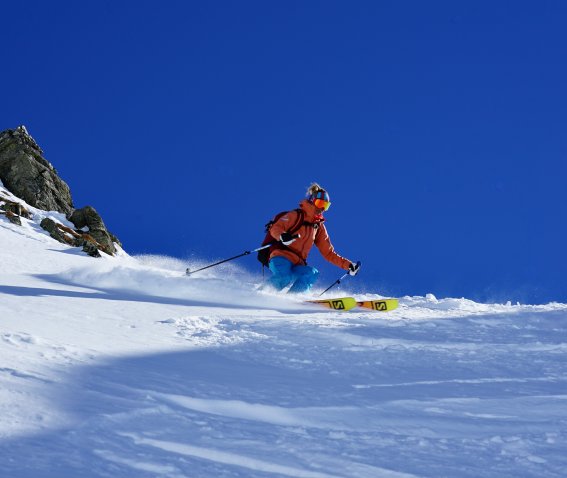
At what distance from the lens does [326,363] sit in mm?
5652

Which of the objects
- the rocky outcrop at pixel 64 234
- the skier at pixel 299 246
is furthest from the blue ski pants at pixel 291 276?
the rocky outcrop at pixel 64 234

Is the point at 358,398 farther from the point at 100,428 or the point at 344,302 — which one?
the point at 344,302

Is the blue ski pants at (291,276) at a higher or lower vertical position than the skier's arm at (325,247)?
lower

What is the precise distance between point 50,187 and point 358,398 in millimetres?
33644

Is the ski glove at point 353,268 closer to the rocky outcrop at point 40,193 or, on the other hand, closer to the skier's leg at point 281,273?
the skier's leg at point 281,273

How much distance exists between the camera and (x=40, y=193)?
111 ft

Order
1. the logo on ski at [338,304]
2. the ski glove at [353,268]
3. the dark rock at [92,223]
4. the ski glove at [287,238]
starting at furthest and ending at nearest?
the dark rock at [92,223]
the ski glove at [353,268]
the ski glove at [287,238]
the logo on ski at [338,304]

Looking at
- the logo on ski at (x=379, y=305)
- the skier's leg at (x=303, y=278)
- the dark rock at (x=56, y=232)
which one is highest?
the dark rock at (x=56, y=232)

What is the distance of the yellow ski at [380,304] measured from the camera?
1101 cm

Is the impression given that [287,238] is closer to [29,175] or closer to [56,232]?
[56,232]

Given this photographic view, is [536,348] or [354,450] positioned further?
[536,348]

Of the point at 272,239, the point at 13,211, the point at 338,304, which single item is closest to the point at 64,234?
the point at 13,211

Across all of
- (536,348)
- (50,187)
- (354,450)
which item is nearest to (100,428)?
(354,450)

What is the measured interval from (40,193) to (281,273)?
24.8 metres
